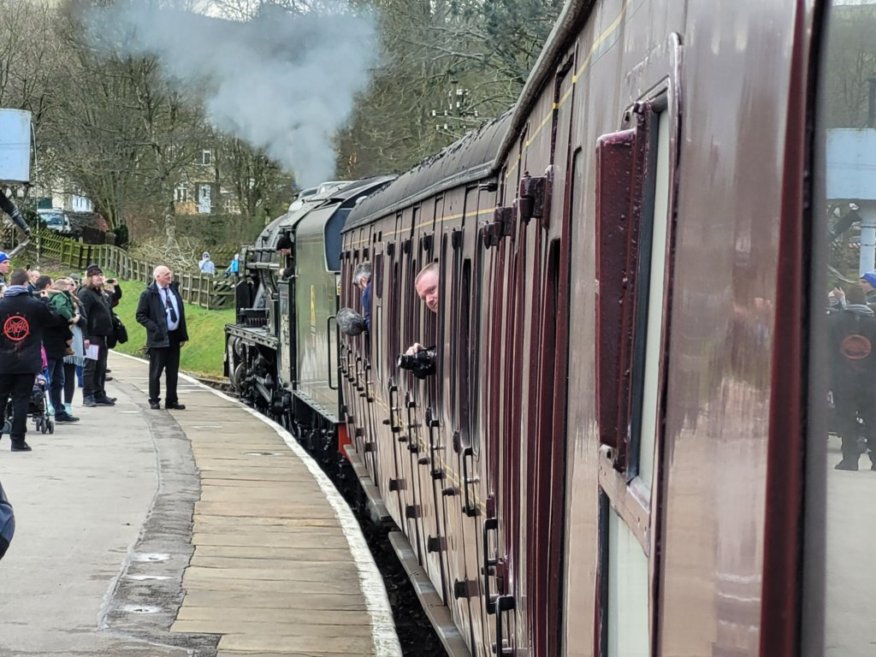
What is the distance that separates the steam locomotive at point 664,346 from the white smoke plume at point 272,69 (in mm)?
21353

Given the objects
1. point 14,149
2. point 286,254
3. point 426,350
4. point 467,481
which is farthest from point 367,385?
point 14,149

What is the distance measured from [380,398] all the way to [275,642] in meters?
3.19

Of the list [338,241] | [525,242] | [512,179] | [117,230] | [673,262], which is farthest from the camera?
[117,230]

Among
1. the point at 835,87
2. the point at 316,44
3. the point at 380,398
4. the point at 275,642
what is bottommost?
the point at 275,642

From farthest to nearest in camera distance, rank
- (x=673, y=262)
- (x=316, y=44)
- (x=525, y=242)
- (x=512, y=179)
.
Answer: (x=316, y=44), (x=512, y=179), (x=525, y=242), (x=673, y=262)

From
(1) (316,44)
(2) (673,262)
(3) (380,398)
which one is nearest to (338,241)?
(3) (380,398)

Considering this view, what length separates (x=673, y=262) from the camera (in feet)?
6.00

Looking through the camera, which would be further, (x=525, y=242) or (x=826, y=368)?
(x=525, y=242)

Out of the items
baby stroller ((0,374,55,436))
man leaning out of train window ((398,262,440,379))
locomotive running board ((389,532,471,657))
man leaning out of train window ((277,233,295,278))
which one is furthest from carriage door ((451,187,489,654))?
man leaning out of train window ((277,233,295,278))

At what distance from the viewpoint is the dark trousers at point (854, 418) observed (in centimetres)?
114

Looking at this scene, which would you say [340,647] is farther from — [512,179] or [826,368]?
[826,368]

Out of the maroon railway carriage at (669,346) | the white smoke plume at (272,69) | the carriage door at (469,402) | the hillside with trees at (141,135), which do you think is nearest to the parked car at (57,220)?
the hillside with trees at (141,135)

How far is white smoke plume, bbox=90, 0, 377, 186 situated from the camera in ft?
85.7

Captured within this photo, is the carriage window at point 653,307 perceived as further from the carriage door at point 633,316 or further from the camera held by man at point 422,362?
the camera held by man at point 422,362
